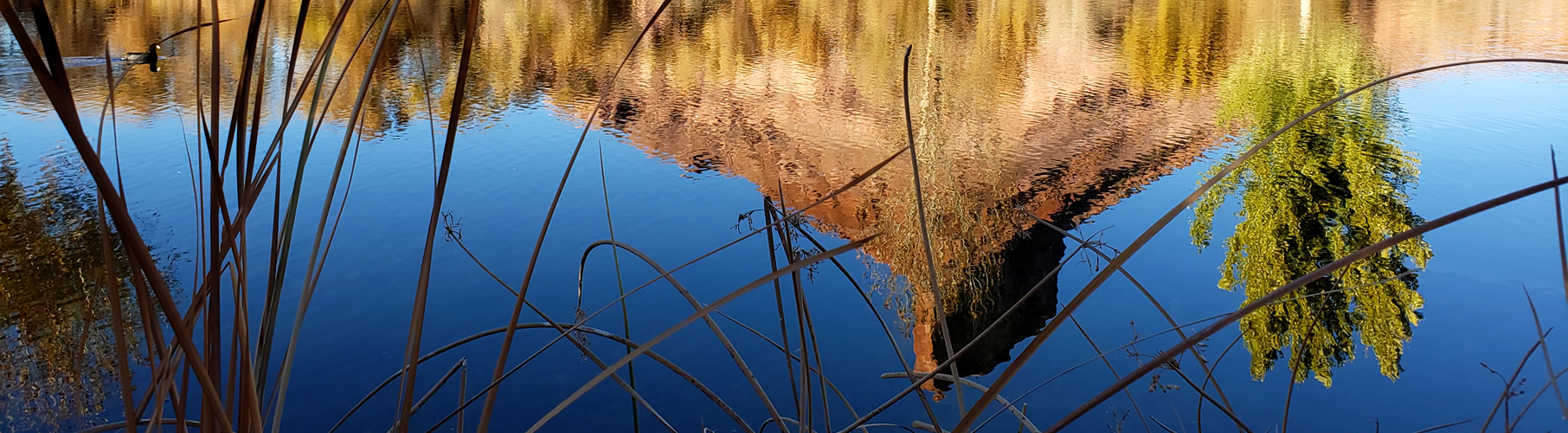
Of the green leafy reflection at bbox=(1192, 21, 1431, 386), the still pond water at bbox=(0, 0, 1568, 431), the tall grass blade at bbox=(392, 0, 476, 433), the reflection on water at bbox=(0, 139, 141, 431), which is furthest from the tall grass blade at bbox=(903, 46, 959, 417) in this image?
the reflection on water at bbox=(0, 139, 141, 431)

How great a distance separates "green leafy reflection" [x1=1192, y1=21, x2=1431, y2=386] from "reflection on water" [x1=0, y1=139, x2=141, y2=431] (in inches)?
121

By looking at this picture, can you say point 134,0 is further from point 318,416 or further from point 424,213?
point 318,416

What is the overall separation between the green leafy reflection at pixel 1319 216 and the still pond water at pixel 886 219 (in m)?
0.03

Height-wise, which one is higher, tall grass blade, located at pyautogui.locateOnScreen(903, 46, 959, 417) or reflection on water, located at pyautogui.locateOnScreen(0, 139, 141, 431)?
tall grass blade, located at pyautogui.locateOnScreen(903, 46, 959, 417)

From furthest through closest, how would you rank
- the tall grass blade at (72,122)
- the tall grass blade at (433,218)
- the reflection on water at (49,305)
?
1. the reflection on water at (49,305)
2. the tall grass blade at (433,218)
3. the tall grass blade at (72,122)

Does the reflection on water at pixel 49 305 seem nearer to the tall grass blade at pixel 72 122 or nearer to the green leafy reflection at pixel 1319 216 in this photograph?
the tall grass blade at pixel 72 122

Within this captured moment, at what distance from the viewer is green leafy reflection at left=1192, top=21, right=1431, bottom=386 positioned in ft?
11.8

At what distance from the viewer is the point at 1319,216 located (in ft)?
17.6

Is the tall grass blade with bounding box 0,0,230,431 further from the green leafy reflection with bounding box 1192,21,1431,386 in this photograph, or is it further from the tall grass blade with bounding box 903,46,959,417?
the green leafy reflection with bounding box 1192,21,1431,386

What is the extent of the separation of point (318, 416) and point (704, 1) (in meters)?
16.5

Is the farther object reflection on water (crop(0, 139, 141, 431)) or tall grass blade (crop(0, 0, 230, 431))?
reflection on water (crop(0, 139, 141, 431))

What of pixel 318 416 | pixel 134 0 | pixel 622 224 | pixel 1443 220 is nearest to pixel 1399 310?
pixel 622 224

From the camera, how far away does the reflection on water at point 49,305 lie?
2795mm

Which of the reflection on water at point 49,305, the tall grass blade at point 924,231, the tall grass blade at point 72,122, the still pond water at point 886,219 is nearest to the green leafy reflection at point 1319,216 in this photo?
the still pond water at point 886,219
